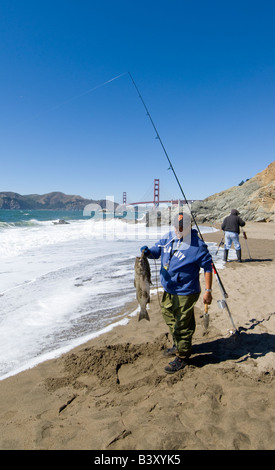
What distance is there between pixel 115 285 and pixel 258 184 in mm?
34929

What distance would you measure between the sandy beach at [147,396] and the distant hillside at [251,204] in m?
25.4

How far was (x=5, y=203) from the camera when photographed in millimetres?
190875

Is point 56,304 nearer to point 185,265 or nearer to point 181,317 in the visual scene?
point 181,317

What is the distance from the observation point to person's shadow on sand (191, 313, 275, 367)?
11.7ft

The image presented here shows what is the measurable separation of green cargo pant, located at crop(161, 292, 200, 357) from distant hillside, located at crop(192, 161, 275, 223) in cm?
2596

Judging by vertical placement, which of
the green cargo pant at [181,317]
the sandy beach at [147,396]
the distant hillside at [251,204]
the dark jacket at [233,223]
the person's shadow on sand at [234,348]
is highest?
the distant hillside at [251,204]

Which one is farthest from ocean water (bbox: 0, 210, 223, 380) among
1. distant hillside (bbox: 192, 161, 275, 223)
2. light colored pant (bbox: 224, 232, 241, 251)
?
distant hillside (bbox: 192, 161, 275, 223)

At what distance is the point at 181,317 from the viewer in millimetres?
3242

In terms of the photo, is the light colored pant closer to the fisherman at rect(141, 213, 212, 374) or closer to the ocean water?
the ocean water

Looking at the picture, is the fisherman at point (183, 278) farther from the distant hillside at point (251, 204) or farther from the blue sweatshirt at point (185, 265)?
the distant hillside at point (251, 204)

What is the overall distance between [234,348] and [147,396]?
1.58 meters

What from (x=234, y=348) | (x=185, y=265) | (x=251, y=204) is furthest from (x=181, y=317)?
(x=251, y=204)

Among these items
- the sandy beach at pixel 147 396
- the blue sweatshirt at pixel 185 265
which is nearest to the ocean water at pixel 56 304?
the sandy beach at pixel 147 396

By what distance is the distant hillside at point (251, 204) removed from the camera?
27641 millimetres
